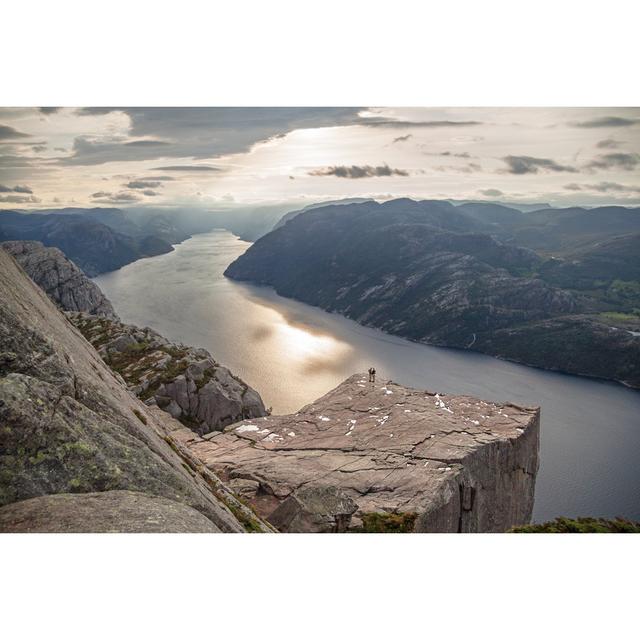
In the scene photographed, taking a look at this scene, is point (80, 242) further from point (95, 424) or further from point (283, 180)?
point (95, 424)

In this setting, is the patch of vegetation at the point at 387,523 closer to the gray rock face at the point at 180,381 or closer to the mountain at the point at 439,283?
the gray rock face at the point at 180,381


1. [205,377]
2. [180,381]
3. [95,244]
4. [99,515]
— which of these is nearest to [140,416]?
[99,515]

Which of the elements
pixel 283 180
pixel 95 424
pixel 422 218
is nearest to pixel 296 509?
pixel 95 424

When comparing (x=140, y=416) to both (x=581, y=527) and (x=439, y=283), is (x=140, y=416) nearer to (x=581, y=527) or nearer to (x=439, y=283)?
(x=581, y=527)

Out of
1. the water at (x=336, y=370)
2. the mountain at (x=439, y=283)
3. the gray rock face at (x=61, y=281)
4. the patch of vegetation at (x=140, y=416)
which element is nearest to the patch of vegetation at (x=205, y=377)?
the water at (x=336, y=370)

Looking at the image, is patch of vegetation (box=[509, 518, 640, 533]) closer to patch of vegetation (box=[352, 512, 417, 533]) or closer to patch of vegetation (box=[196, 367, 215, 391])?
patch of vegetation (box=[352, 512, 417, 533])

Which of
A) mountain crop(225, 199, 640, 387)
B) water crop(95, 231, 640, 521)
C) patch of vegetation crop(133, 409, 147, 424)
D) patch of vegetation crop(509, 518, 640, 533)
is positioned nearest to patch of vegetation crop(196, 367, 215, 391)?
water crop(95, 231, 640, 521)
